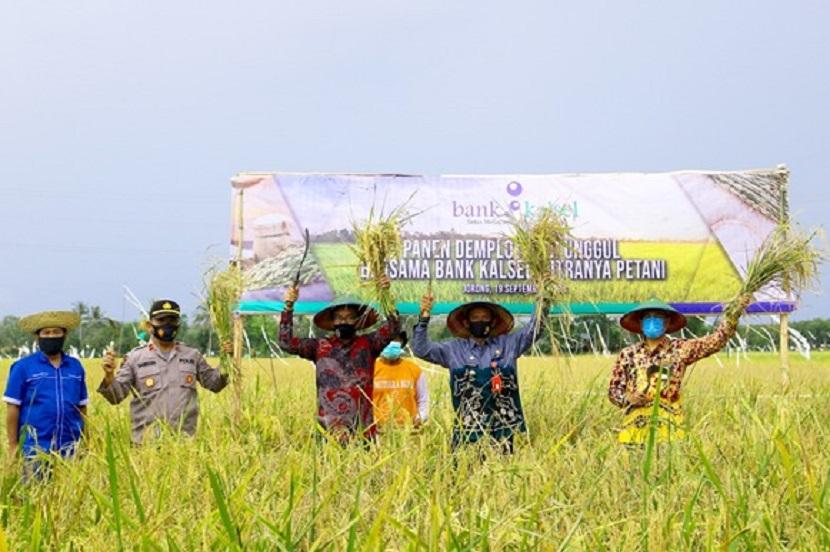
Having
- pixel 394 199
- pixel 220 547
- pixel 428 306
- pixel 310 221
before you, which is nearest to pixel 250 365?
pixel 310 221

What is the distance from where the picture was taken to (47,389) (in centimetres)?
552

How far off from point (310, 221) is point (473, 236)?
4.83ft

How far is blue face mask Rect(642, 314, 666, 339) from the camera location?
5793mm

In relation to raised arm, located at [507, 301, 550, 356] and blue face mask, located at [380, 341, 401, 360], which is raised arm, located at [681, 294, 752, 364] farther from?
blue face mask, located at [380, 341, 401, 360]

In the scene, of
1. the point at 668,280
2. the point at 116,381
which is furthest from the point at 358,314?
the point at 668,280

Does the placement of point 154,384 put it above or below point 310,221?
below

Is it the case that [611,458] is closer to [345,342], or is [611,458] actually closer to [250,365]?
[345,342]

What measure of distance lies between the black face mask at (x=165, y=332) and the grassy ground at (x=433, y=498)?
165 centimetres

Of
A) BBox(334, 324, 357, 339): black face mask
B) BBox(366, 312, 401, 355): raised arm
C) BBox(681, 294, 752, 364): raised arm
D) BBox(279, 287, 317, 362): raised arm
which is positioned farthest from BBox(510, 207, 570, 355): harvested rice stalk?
BBox(279, 287, 317, 362): raised arm

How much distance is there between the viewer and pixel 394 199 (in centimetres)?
862

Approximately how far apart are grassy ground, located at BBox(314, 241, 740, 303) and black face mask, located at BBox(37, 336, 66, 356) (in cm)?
336

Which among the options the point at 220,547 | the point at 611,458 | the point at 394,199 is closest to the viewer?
the point at 220,547

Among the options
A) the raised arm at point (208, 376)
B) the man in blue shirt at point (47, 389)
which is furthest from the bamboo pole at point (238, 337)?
the man in blue shirt at point (47, 389)

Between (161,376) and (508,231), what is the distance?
3.82 metres
